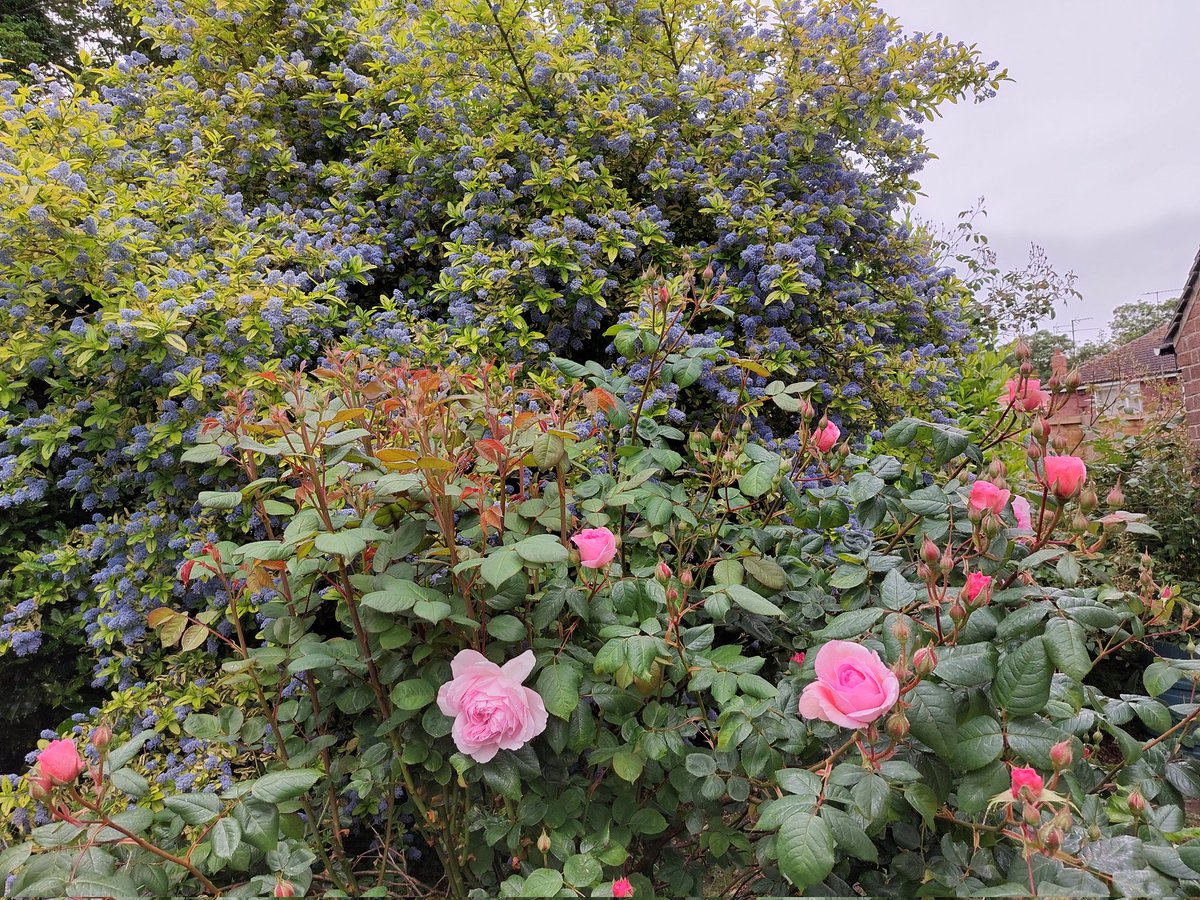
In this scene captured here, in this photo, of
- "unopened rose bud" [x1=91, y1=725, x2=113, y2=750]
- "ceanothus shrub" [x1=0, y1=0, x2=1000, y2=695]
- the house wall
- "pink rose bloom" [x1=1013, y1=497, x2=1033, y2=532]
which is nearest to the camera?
"unopened rose bud" [x1=91, y1=725, x2=113, y2=750]

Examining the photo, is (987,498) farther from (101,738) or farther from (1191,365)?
(1191,365)

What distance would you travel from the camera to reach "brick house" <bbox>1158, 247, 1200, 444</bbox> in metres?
4.23

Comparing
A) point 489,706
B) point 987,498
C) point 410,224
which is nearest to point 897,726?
point 987,498

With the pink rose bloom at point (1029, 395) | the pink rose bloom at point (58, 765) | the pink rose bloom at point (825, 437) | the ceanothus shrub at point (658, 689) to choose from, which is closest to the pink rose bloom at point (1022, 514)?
the ceanothus shrub at point (658, 689)

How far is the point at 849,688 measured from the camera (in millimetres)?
767

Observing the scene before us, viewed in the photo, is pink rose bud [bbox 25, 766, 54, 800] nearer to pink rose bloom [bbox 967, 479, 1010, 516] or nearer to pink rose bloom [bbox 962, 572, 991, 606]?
pink rose bloom [bbox 962, 572, 991, 606]

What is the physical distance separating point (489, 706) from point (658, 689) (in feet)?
0.95

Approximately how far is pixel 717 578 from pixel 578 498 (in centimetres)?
31

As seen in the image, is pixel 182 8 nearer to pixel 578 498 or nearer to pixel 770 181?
pixel 770 181

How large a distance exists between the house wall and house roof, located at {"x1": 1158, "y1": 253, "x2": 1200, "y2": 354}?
0.07 m

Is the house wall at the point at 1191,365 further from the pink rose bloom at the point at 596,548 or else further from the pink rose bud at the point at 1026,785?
the pink rose bloom at the point at 596,548

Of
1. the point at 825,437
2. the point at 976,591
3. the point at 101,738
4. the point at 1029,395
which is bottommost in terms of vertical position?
the point at 101,738

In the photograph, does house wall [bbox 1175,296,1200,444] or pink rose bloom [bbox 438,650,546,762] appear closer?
pink rose bloom [bbox 438,650,546,762]

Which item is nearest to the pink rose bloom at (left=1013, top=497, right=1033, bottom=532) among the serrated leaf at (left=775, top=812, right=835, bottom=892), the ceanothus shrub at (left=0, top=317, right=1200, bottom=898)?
the ceanothus shrub at (left=0, top=317, right=1200, bottom=898)
